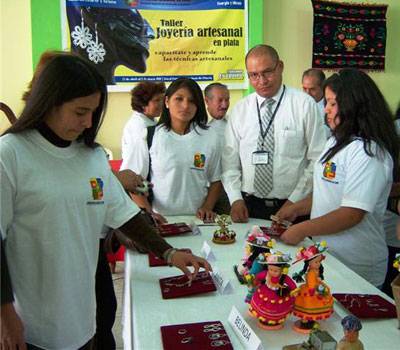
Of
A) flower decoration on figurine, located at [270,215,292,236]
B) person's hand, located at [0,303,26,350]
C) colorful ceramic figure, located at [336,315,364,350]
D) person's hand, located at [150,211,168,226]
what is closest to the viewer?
colorful ceramic figure, located at [336,315,364,350]

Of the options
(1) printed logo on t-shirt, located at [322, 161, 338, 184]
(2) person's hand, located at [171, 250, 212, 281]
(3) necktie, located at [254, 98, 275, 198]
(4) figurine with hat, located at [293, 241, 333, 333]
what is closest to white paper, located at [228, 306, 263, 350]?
(4) figurine with hat, located at [293, 241, 333, 333]

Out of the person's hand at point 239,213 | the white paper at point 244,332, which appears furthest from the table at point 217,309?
the person's hand at point 239,213

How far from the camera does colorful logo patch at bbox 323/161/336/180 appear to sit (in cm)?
165

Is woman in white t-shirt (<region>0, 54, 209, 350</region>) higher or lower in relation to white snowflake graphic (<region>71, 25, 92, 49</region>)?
lower

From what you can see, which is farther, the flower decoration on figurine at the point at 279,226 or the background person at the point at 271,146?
the background person at the point at 271,146

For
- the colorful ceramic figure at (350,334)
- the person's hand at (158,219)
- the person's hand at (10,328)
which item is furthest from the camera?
the person's hand at (158,219)

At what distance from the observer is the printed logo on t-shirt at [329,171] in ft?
5.40

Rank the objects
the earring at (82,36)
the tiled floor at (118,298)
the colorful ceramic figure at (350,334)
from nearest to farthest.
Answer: the colorful ceramic figure at (350,334), the tiled floor at (118,298), the earring at (82,36)

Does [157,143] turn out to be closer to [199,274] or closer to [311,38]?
[199,274]

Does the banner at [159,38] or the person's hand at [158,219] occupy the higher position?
the banner at [159,38]

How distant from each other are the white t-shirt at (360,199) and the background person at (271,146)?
1.71 ft

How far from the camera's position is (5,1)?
3889 mm

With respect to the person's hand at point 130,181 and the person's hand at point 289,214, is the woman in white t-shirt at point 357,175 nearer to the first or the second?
the person's hand at point 289,214

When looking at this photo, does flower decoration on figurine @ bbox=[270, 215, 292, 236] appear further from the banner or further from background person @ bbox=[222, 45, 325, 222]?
the banner
